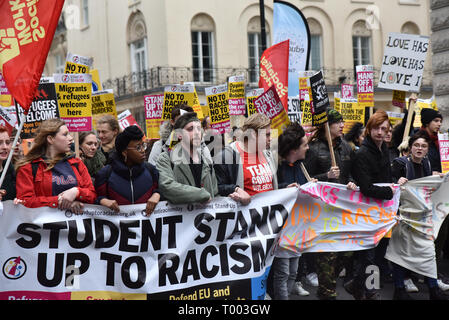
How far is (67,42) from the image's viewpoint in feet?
106

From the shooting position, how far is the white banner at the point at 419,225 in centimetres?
715

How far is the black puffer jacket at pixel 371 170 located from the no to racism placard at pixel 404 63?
2.19 metres

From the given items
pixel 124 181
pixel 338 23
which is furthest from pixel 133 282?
pixel 338 23

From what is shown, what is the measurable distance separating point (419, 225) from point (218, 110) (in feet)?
15.6

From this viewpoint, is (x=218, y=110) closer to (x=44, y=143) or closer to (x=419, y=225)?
(x=419, y=225)

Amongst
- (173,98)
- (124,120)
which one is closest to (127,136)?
(173,98)

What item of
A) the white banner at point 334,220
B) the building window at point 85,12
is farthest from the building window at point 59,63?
the white banner at point 334,220

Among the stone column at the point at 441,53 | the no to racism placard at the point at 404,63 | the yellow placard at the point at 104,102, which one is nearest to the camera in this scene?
the no to racism placard at the point at 404,63

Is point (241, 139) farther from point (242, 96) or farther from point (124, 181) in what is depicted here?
point (242, 96)

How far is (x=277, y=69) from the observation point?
34.1ft

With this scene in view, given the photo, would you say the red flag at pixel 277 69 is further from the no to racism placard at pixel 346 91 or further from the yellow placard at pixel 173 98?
the no to racism placard at pixel 346 91

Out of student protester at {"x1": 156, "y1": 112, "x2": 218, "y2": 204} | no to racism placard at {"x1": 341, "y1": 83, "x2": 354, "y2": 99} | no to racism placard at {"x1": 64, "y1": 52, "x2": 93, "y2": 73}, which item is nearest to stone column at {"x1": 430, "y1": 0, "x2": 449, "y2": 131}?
no to racism placard at {"x1": 341, "y1": 83, "x2": 354, "y2": 99}

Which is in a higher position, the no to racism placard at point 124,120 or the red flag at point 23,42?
the red flag at point 23,42

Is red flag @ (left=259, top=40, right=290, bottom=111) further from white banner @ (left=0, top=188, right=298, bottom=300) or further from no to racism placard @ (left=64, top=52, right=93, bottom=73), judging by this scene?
white banner @ (left=0, top=188, right=298, bottom=300)
